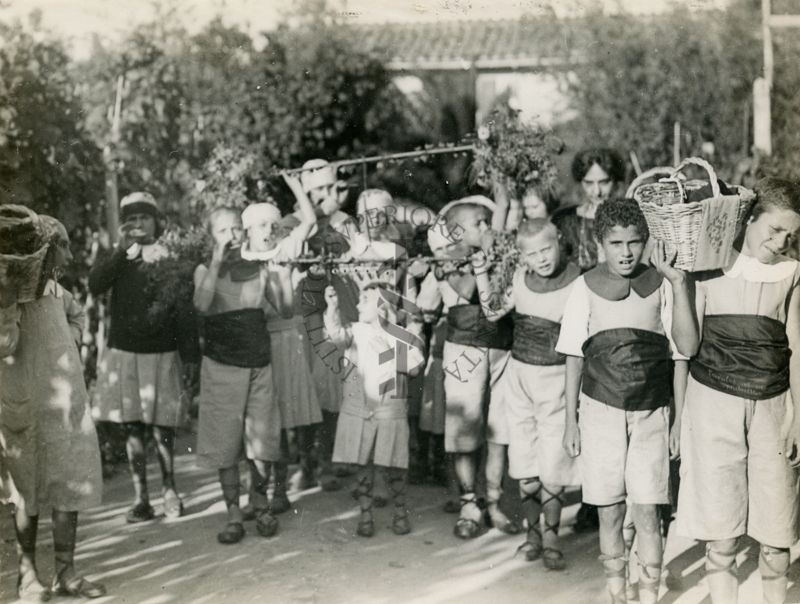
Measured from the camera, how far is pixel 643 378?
13.6ft

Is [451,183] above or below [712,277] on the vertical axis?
above

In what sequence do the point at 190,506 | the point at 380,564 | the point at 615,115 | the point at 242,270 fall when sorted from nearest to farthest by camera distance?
the point at 380,564, the point at 242,270, the point at 190,506, the point at 615,115

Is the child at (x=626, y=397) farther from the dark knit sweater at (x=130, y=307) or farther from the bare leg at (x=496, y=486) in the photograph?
the dark knit sweater at (x=130, y=307)

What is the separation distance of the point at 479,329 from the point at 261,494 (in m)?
1.63

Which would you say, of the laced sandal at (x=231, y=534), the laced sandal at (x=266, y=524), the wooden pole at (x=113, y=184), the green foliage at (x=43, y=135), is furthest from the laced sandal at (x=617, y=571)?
the wooden pole at (x=113, y=184)

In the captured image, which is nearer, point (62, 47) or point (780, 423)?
point (780, 423)

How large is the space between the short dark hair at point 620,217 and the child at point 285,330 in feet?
6.82

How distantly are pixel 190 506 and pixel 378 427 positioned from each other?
1460 millimetres

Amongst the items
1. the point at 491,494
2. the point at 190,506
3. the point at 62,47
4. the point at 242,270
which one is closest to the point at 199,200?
the point at 62,47

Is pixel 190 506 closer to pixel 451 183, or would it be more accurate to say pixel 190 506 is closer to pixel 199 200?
pixel 199 200

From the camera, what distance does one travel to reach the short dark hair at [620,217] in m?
4.15

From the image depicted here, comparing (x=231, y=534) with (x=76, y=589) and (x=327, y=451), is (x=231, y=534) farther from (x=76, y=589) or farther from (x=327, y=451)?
(x=327, y=451)

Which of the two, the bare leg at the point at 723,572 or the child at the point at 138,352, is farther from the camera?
the child at the point at 138,352

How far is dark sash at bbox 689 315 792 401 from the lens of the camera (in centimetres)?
386
